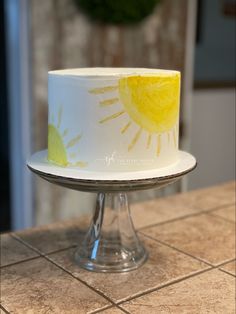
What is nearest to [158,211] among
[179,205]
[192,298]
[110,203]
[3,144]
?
[179,205]

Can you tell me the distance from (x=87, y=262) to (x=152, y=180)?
211mm

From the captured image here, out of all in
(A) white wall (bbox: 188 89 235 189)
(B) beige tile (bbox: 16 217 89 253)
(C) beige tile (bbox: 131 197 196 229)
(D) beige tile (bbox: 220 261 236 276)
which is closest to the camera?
(D) beige tile (bbox: 220 261 236 276)

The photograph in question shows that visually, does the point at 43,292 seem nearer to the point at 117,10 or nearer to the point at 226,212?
the point at 226,212

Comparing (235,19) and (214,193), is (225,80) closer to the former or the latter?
(235,19)

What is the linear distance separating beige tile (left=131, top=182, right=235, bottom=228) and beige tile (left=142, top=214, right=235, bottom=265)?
40 millimetres

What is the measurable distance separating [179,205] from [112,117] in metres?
0.51

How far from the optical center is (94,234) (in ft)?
2.92

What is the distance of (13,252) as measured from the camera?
36.2 inches

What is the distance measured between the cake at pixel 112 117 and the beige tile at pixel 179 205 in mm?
332

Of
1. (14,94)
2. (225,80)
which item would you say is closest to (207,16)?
(225,80)

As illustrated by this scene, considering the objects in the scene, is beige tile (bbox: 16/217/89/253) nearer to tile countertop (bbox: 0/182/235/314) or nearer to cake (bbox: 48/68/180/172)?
tile countertop (bbox: 0/182/235/314)

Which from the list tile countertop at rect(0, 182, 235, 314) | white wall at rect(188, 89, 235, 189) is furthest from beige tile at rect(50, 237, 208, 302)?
white wall at rect(188, 89, 235, 189)

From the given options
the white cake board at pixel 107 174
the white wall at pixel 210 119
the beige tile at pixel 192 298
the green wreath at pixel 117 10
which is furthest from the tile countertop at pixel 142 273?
the white wall at pixel 210 119

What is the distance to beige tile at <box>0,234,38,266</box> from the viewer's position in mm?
888
